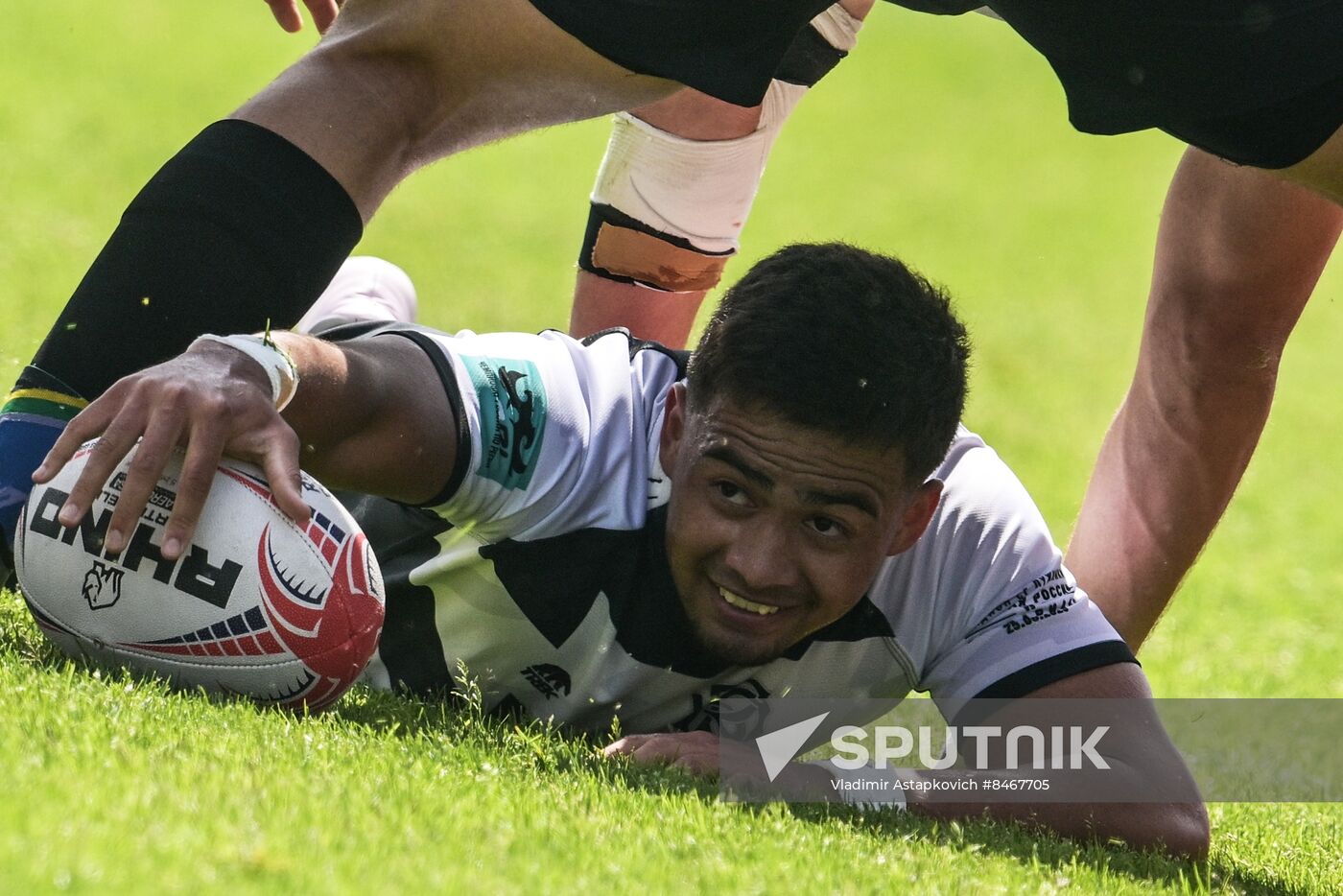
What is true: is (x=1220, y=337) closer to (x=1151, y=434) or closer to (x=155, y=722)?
(x=1151, y=434)

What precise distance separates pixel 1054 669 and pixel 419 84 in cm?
194

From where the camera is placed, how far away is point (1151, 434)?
551 centimetres

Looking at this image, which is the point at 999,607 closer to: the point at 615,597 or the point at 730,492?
the point at 730,492

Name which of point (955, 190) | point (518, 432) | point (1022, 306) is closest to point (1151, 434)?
point (518, 432)

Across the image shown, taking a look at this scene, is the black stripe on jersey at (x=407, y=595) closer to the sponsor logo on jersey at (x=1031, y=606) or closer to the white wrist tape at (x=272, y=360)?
the white wrist tape at (x=272, y=360)

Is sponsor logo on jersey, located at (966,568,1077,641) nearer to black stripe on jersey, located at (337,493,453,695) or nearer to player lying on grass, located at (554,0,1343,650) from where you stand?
player lying on grass, located at (554,0,1343,650)

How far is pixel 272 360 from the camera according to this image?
11.3ft

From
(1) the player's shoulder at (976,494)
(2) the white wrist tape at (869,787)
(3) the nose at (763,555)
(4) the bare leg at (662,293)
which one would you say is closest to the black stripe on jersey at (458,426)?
(3) the nose at (763,555)

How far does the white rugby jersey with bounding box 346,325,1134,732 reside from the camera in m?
4.14

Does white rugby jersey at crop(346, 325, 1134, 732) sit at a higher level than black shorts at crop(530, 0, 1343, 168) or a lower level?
lower

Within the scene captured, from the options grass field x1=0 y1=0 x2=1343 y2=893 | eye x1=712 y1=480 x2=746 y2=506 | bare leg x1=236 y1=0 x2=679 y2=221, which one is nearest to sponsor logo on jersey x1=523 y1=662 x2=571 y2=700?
grass field x1=0 y1=0 x2=1343 y2=893

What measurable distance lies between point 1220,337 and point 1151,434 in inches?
15.6

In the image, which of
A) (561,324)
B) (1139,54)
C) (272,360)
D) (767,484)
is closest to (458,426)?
(272,360)

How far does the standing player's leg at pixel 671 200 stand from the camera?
5.99 metres
